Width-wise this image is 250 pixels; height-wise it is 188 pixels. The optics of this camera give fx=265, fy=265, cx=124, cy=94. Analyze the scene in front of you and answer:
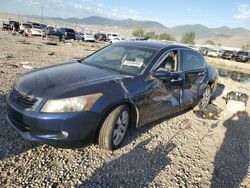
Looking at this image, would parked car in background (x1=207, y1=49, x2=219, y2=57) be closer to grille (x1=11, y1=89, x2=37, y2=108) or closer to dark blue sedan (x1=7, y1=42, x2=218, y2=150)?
dark blue sedan (x1=7, y1=42, x2=218, y2=150)

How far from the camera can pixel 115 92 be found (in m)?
3.90

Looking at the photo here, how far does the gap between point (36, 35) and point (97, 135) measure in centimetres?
3080

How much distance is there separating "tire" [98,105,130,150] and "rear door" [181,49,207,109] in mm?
1867

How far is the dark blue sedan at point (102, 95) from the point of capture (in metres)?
3.49

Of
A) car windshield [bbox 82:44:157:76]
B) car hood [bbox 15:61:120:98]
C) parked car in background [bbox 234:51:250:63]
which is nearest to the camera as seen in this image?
car hood [bbox 15:61:120:98]

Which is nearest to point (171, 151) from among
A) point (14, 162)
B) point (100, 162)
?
point (100, 162)

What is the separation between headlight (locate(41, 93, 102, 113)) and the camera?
11.3 feet

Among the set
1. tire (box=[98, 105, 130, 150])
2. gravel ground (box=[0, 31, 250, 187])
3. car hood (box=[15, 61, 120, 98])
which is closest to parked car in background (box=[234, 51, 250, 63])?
gravel ground (box=[0, 31, 250, 187])

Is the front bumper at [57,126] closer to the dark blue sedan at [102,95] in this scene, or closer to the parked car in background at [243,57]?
the dark blue sedan at [102,95]

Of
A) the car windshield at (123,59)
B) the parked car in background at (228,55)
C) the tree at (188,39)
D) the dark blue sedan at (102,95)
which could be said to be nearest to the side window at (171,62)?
the dark blue sedan at (102,95)

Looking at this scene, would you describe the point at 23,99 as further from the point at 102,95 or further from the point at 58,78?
the point at 102,95

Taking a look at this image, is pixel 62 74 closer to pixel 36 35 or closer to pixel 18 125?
pixel 18 125

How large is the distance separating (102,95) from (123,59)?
1447 mm

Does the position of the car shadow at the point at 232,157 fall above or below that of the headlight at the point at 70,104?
below
